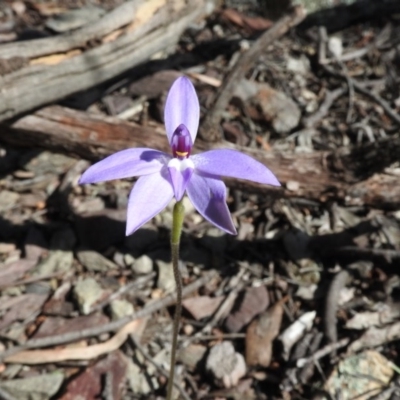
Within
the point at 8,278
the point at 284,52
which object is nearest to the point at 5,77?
the point at 8,278

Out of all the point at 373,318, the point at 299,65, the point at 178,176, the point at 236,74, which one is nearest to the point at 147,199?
the point at 178,176

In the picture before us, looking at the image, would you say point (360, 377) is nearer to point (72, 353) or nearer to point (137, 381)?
point (137, 381)

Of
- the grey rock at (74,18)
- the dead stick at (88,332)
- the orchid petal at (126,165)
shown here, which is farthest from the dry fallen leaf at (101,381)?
the grey rock at (74,18)

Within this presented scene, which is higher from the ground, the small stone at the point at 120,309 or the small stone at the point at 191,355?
the small stone at the point at 120,309

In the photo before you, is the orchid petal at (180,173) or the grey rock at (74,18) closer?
the orchid petal at (180,173)

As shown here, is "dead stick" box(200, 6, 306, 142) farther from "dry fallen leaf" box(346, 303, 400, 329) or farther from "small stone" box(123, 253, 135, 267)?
"dry fallen leaf" box(346, 303, 400, 329)

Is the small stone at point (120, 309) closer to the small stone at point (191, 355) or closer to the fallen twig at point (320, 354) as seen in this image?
the small stone at point (191, 355)
